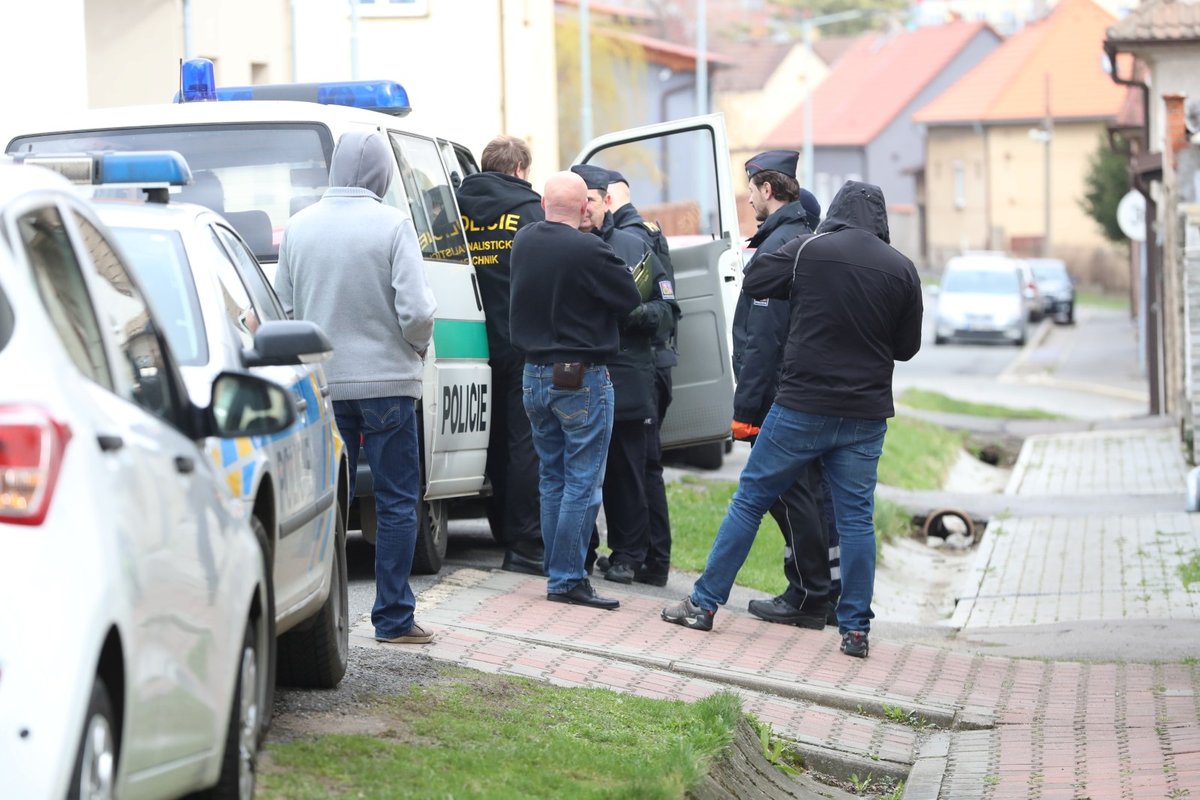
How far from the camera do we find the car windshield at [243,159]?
26.0 feet

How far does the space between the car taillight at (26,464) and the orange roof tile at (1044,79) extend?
70249mm

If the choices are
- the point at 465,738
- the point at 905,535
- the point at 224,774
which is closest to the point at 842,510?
the point at 465,738

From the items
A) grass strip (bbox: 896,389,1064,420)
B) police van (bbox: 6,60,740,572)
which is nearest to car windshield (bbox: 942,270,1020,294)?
grass strip (bbox: 896,389,1064,420)

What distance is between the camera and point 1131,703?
7570 mm

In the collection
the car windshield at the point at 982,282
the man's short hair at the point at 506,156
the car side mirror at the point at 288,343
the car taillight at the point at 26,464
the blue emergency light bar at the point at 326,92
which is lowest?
the car windshield at the point at 982,282

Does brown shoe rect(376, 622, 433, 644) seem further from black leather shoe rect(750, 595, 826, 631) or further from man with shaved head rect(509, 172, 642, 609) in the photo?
black leather shoe rect(750, 595, 826, 631)

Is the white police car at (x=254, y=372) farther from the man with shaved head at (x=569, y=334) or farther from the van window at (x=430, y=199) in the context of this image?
the van window at (x=430, y=199)

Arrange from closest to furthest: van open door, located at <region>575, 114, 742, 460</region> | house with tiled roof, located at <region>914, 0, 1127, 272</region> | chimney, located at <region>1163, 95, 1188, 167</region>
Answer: van open door, located at <region>575, 114, 742, 460</region>
chimney, located at <region>1163, 95, 1188, 167</region>
house with tiled roof, located at <region>914, 0, 1127, 272</region>

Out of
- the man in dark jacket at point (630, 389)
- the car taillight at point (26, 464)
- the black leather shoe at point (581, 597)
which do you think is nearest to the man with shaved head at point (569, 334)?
the black leather shoe at point (581, 597)

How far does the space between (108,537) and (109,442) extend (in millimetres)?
195

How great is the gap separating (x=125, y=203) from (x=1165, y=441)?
16.9 meters

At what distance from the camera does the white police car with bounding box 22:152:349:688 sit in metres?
4.96

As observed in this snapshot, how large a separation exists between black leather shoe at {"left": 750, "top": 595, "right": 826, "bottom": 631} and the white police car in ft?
10.5

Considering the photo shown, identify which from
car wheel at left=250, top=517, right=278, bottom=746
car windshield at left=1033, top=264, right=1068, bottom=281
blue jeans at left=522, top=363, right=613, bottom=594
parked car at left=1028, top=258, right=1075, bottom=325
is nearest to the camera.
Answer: car wheel at left=250, top=517, right=278, bottom=746
